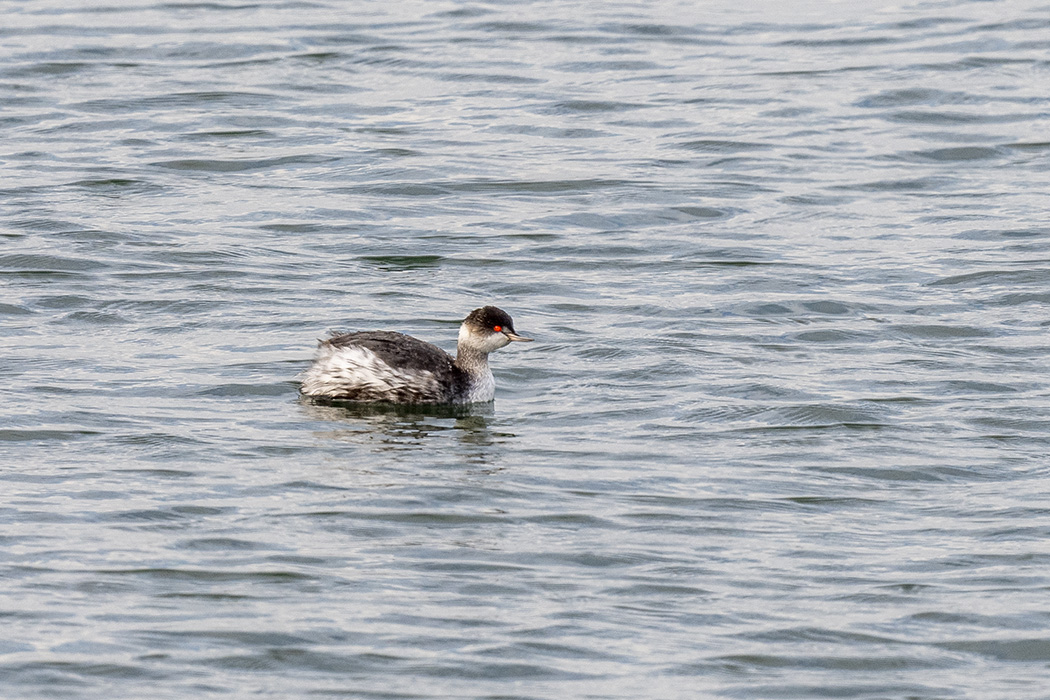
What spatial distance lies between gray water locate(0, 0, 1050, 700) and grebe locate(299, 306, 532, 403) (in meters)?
0.18

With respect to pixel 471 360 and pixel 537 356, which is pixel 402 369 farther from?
pixel 537 356

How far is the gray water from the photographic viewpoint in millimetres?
8344

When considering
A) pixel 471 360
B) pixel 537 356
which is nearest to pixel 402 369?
pixel 471 360

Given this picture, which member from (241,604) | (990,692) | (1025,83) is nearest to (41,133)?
(1025,83)

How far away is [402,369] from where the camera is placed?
1191 centimetres

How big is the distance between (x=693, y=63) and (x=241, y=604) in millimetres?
15187

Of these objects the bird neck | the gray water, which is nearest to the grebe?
the bird neck

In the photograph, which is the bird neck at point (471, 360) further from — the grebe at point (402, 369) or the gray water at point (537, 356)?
the gray water at point (537, 356)

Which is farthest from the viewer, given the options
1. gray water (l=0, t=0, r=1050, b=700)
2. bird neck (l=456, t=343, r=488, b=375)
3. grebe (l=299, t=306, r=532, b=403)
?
bird neck (l=456, t=343, r=488, b=375)

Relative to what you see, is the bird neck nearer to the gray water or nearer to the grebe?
Result: the grebe

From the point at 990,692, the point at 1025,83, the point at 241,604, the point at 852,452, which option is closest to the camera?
the point at 990,692

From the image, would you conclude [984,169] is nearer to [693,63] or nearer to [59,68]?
[693,63]

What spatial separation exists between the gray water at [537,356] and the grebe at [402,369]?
18 cm

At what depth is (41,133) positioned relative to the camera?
1967cm
